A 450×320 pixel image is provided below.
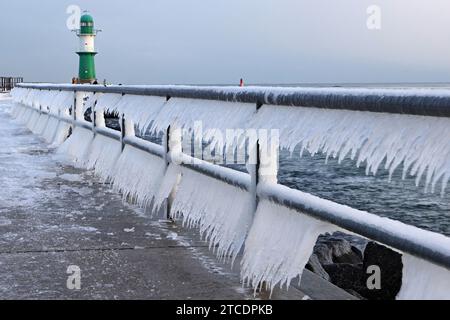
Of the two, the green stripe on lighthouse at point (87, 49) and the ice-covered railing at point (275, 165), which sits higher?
the green stripe on lighthouse at point (87, 49)

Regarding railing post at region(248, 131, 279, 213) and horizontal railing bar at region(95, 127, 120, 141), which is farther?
horizontal railing bar at region(95, 127, 120, 141)

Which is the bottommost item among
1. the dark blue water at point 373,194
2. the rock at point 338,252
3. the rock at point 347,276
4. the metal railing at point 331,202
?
the dark blue water at point 373,194

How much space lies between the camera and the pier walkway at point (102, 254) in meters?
2.85

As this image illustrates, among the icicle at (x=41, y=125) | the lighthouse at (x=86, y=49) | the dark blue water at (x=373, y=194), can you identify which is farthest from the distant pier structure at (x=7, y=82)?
the icicle at (x=41, y=125)

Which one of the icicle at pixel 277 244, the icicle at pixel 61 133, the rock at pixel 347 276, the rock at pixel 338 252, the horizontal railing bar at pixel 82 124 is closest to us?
the icicle at pixel 277 244

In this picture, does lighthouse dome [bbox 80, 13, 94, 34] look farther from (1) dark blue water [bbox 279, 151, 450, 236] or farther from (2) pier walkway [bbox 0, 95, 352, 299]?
(2) pier walkway [bbox 0, 95, 352, 299]

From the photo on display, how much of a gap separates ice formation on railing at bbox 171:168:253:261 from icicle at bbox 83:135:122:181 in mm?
2257

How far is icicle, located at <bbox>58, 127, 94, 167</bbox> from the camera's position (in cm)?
774

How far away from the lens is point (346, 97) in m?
2.07

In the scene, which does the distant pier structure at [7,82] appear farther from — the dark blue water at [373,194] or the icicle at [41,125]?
the icicle at [41,125]

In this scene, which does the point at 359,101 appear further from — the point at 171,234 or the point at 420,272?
the point at 171,234

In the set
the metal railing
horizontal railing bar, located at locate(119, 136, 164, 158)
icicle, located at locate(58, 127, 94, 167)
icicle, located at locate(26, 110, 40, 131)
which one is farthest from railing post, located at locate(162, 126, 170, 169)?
icicle, located at locate(26, 110, 40, 131)
